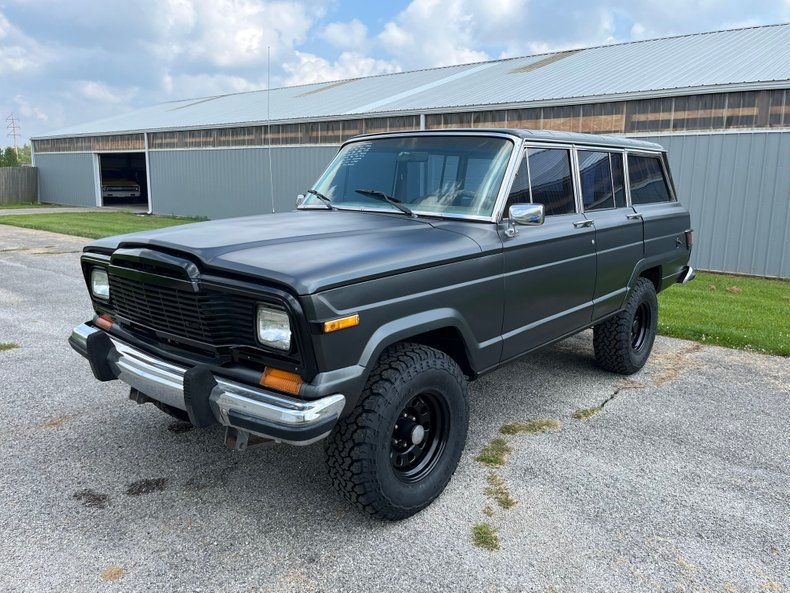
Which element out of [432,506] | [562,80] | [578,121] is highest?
[562,80]

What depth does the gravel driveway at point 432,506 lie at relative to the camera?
105 inches

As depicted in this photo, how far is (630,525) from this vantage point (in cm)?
306

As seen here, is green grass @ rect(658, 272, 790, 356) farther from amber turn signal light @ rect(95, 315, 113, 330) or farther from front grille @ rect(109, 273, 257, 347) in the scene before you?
amber turn signal light @ rect(95, 315, 113, 330)

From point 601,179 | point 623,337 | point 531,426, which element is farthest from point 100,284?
point 623,337

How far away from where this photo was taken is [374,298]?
111 inches

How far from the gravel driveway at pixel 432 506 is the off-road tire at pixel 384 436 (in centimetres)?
16

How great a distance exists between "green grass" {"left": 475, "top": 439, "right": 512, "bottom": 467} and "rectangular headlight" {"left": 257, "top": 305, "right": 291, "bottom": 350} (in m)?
1.66

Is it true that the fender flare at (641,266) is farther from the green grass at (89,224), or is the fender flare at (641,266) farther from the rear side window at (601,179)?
the green grass at (89,224)

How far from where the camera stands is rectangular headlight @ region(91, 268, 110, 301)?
11.8 ft

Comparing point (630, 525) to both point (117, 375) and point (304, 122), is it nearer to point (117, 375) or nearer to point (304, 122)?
point (117, 375)

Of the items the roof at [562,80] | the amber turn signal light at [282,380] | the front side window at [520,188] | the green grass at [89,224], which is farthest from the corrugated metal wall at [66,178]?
the amber turn signal light at [282,380]

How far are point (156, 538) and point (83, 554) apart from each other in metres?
0.31

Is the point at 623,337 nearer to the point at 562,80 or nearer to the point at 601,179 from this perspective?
the point at 601,179

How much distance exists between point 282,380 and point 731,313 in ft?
22.3
